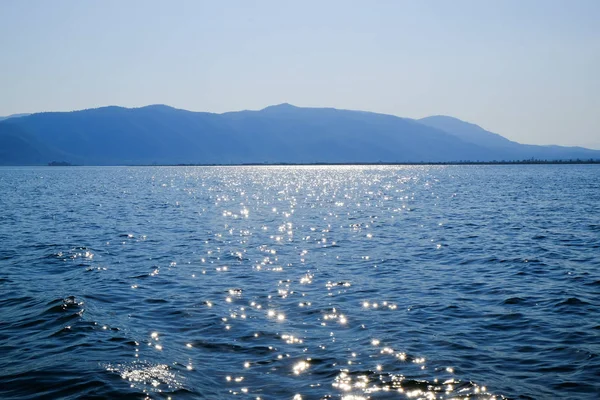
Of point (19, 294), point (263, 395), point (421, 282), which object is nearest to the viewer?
point (263, 395)

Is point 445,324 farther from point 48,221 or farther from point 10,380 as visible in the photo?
point 48,221

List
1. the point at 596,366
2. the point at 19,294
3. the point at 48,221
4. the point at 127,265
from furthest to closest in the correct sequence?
the point at 48,221 < the point at 127,265 < the point at 19,294 < the point at 596,366

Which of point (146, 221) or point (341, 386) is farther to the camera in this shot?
point (146, 221)

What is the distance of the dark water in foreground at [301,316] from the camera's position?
11.7 metres

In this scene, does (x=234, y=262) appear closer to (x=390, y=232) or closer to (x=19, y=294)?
(x=19, y=294)

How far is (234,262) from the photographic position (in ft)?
87.9

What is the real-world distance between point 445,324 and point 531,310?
372cm

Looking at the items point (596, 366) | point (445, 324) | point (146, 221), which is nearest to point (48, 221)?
point (146, 221)

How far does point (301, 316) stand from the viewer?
17.1 m

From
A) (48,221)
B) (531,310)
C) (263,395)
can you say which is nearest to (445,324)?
(531,310)

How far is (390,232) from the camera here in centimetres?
3847

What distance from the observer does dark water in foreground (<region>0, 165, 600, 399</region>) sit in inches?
462

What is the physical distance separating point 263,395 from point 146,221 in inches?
1449

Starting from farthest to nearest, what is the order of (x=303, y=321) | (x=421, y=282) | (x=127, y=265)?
1. (x=127, y=265)
2. (x=421, y=282)
3. (x=303, y=321)
